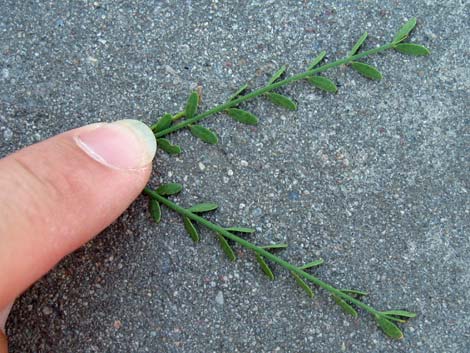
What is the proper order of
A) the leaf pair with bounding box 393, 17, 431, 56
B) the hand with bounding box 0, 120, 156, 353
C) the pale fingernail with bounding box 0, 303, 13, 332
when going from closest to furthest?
the hand with bounding box 0, 120, 156, 353, the pale fingernail with bounding box 0, 303, 13, 332, the leaf pair with bounding box 393, 17, 431, 56

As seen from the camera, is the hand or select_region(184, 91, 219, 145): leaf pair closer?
the hand

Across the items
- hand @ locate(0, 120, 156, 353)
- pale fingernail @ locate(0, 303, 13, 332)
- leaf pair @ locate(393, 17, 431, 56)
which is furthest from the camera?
leaf pair @ locate(393, 17, 431, 56)

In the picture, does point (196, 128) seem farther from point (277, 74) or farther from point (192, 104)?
point (277, 74)

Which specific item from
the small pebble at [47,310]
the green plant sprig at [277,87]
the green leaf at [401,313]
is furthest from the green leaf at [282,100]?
the small pebble at [47,310]

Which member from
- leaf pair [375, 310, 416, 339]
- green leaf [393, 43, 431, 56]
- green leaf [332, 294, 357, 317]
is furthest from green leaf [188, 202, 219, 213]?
green leaf [393, 43, 431, 56]

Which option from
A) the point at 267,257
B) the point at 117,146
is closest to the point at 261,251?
the point at 267,257

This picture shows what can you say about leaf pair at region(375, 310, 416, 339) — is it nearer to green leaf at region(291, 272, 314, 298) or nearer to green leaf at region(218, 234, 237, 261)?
green leaf at region(291, 272, 314, 298)
